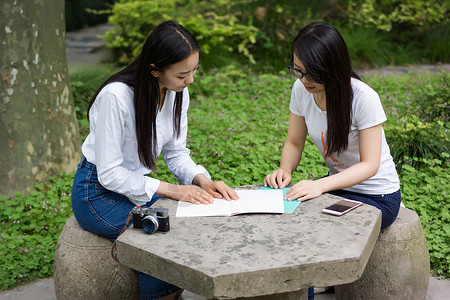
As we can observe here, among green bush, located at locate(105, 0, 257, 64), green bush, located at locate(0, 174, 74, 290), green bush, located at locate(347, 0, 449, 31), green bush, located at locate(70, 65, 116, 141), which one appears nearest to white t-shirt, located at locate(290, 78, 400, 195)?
green bush, located at locate(0, 174, 74, 290)

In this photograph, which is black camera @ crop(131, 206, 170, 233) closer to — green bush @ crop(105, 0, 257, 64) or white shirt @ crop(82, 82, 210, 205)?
white shirt @ crop(82, 82, 210, 205)

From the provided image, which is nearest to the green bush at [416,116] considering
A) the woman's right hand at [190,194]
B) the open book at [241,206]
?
the open book at [241,206]

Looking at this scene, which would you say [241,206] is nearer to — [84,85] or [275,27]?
[84,85]

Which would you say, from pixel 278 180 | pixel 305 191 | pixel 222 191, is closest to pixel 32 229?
pixel 222 191

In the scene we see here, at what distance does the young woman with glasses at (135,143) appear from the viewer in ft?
8.57

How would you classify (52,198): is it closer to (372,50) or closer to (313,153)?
(313,153)

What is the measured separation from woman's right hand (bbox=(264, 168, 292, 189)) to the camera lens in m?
0.76

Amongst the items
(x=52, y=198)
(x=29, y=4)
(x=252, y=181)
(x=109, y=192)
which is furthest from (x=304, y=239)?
(x=29, y=4)

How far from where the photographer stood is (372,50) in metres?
7.73

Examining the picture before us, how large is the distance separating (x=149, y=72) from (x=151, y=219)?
0.77 m

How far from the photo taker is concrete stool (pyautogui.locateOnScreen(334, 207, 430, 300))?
112 inches

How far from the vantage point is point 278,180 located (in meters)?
2.84

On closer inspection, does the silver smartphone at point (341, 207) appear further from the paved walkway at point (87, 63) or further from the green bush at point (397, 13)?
the green bush at point (397, 13)

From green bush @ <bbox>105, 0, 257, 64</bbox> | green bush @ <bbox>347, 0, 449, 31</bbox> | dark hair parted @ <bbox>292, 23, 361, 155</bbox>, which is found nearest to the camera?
dark hair parted @ <bbox>292, 23, 361, 155</bbox>
